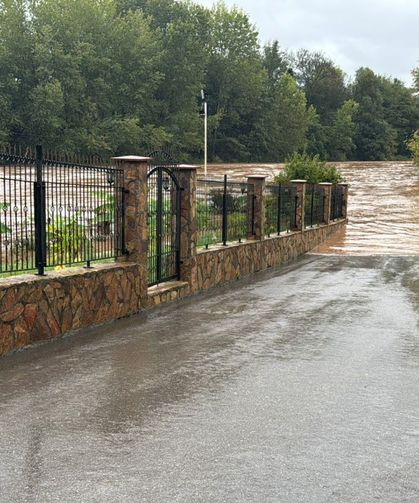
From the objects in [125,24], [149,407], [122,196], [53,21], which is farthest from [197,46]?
[149,407]

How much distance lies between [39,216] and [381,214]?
28.6 m

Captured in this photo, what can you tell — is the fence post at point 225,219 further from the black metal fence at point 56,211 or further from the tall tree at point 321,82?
the tall tree at point 321,82

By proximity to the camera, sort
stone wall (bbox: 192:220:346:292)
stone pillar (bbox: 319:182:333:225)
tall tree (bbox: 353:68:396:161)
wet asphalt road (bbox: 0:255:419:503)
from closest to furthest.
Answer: wet asphalt road (bbox: 0:255:419:503) < stone wall (bbox: 192:220:346:292) < stone pillar (bbox: 319:182:333:225) < tall tree (bbox: 353:68:396:161)

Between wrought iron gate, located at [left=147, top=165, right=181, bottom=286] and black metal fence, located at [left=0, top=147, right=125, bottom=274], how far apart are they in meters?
1.10

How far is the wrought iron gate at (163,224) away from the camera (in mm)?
10984

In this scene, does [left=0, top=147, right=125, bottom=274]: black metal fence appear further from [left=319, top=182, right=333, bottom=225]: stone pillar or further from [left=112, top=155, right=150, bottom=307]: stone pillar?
[left=319, top=182, right=333, bottom=225]: stone pillar

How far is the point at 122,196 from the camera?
9.85m

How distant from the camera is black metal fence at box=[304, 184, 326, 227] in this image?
76.5 feet

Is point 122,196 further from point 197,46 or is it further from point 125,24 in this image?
point 197,46

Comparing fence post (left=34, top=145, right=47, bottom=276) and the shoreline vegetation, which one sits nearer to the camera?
fence post (left=34, top=145, right=47, bottom=276)

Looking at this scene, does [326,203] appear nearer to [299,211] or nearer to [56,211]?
[299,211]

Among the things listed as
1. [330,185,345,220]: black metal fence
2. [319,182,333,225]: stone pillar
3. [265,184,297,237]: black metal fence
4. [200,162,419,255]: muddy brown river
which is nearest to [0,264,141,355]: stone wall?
[265,184,297,237]: black metal fence

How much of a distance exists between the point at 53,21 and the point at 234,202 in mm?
58583

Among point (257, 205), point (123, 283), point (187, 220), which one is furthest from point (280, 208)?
point (123, 283)
